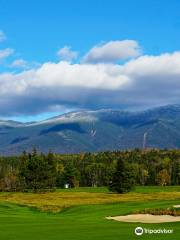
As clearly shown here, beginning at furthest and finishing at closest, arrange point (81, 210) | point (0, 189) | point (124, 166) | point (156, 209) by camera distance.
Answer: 1. point (0, 189)
2. point (124, 166)
3. point (81, 210)
4. point (156, 209)

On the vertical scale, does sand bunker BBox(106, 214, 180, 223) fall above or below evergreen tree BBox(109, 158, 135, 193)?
below

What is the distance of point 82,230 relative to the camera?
36.8 m

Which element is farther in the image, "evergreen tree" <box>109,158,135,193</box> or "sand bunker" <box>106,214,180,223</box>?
"evergreen tree" <box>109,158,135,193</box>

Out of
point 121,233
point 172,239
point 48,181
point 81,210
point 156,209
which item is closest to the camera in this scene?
point 172,239

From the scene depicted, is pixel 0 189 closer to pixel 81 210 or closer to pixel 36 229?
pixel 81 210

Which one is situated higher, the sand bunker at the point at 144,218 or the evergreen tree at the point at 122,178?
the evergreen tree at the point at 122,178

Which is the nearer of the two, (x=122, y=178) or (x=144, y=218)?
(x=144, y=218)

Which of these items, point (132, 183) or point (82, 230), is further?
point (132, 183)

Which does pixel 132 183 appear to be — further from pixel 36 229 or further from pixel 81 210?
pixel 36 229

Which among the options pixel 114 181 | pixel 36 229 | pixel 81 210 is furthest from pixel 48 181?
pixel 36 229

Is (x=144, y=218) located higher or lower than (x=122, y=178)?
lower

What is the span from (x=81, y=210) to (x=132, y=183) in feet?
202

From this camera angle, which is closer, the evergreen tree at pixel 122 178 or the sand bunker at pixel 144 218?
the sand bunker at pixel 144 218

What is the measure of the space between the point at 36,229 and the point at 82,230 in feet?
12.0
